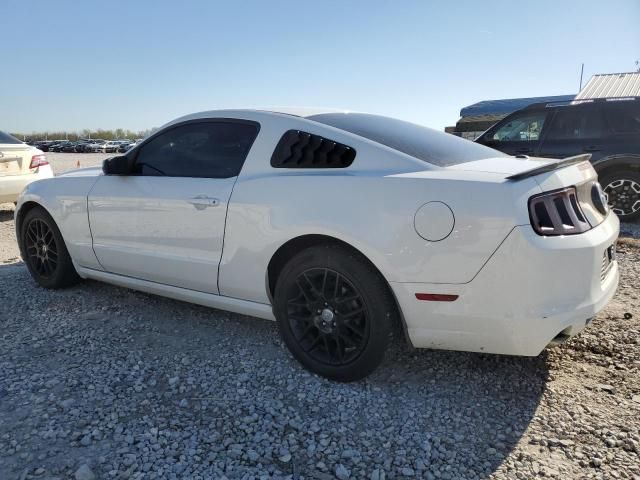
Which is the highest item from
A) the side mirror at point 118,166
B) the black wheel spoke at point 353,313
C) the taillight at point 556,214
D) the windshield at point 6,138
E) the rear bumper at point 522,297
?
the windshield at point 6,138

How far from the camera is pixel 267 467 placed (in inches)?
82.1

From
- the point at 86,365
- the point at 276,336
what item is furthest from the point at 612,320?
the point at 86,365

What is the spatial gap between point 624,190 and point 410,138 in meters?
5.15

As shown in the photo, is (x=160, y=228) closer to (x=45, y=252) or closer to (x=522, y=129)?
(x=45, y=252)

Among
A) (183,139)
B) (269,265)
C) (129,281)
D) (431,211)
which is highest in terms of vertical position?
(183,139)

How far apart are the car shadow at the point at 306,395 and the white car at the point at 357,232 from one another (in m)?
0.24

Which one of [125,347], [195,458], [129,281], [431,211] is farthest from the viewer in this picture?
[129,281]

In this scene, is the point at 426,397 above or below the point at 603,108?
below

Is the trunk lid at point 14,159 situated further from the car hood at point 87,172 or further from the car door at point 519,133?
the car door at point 519,133

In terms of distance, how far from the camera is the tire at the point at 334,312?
2.54 metres

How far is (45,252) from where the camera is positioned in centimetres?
429

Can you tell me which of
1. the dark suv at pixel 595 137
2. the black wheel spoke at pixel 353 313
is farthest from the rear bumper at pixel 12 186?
the dark suv at pixel 595 137

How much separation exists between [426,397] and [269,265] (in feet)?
3.83

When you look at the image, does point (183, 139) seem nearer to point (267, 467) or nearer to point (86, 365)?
point (86, 365)
